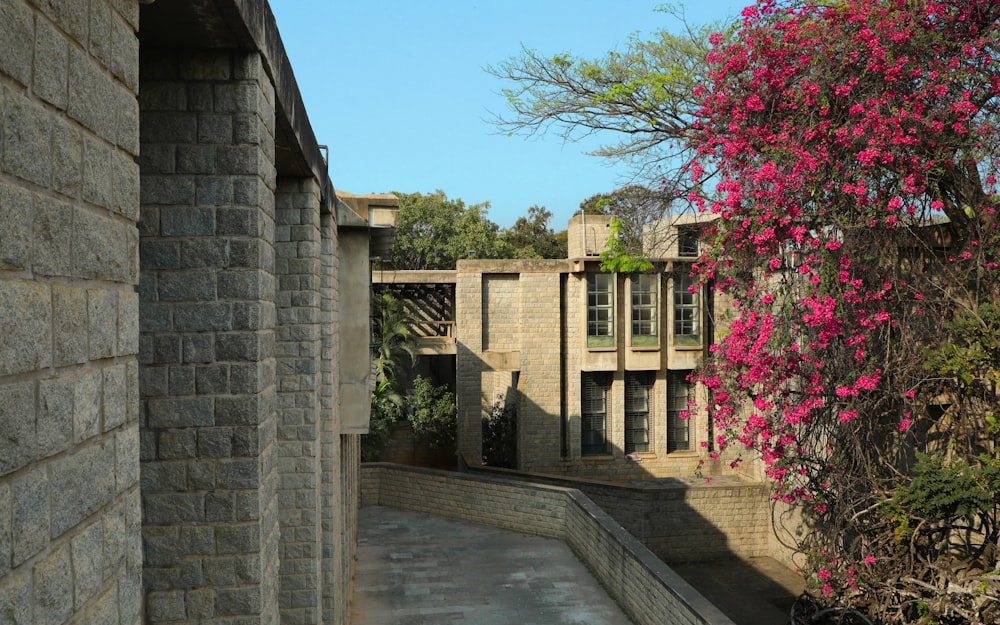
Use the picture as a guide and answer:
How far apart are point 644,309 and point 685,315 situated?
1.19m

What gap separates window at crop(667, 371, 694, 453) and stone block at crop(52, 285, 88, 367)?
2222cm

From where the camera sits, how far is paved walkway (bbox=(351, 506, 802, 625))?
12602 millimetres

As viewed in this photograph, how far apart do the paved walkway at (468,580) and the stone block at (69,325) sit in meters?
11.1

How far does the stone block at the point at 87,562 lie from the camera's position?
1889 mm

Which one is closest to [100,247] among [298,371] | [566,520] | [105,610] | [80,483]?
[80,483]

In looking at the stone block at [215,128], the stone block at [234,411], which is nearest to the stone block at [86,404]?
the stone block at [234,411]

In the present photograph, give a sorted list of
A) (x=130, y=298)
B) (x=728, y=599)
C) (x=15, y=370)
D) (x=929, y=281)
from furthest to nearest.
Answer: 1. (x=728, y=599)
2. (x=929, y=281)
3. (x=130, y=298)
4. (x=15, y=370)

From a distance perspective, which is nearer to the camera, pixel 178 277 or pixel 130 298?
pixel 130 298

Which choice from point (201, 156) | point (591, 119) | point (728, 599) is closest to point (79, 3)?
point (201, 156)

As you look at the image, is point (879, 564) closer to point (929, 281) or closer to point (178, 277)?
point (929, 281)

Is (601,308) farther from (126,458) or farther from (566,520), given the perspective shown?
(126,458)

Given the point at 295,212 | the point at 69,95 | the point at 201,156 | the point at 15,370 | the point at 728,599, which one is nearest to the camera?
the point at 15,370

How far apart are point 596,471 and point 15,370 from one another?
21.6 meters

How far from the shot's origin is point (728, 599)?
→ 1711 cm
